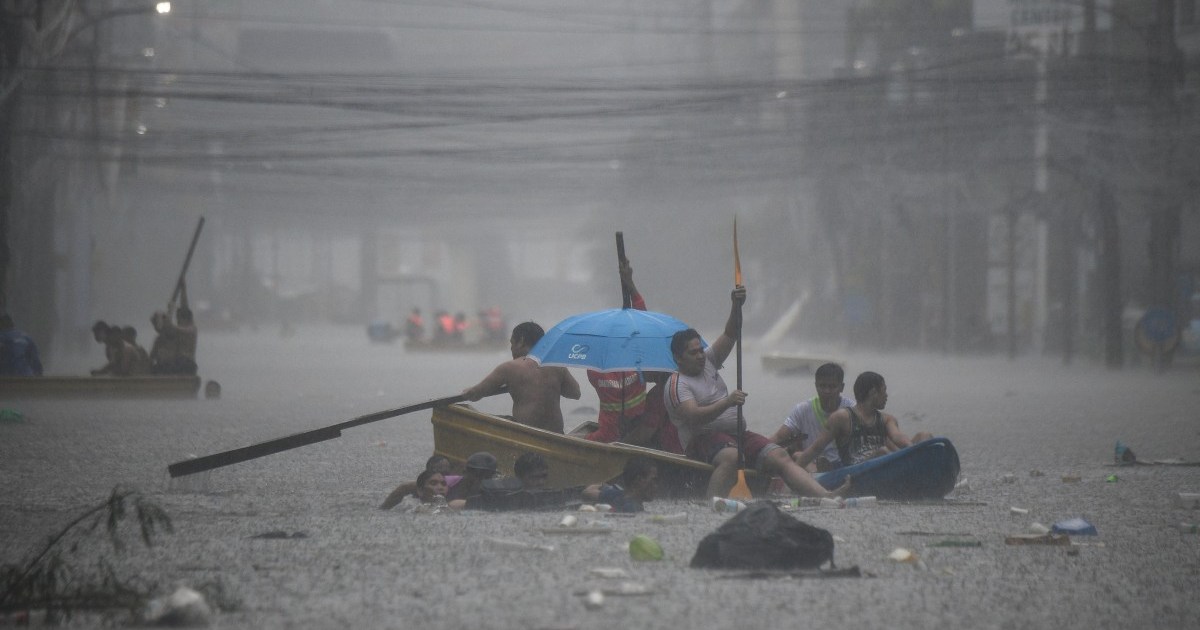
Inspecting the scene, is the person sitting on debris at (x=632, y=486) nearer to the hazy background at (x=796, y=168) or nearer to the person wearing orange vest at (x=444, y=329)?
the hazy background at (x=796, y=168)

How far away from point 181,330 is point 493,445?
512 inches

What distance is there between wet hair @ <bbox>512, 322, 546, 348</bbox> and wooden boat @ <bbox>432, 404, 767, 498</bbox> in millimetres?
1113

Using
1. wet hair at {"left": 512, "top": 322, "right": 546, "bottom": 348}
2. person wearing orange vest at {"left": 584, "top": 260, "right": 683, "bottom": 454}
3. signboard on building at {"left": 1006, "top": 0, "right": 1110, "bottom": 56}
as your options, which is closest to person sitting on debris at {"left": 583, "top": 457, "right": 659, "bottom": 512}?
person wearing orange vest at {"left": 584, "top": 260, "right": 683, "bottom": 454}

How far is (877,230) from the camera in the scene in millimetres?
47938

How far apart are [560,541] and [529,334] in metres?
3.47

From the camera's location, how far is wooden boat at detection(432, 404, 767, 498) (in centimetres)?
998

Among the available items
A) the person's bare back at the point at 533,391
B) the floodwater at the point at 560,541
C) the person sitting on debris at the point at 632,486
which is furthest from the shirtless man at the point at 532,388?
the floodwater at the point at 560,541

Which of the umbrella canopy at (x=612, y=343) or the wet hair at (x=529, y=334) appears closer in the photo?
the umbrella canopy at (x=612, y=343)

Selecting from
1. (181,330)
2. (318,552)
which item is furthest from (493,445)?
(181,330)

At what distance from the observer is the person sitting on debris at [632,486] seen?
9.70m

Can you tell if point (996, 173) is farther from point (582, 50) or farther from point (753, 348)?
point (582, 50)

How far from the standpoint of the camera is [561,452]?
33.0 feet

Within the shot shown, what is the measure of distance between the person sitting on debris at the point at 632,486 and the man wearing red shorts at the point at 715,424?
0.47m

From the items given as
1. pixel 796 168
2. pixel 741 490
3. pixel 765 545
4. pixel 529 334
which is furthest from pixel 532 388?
pixel 796 168
